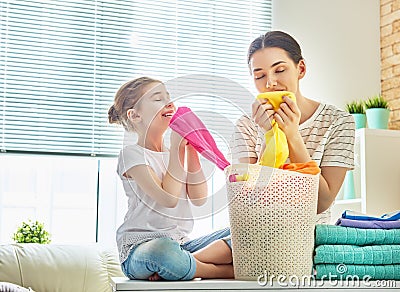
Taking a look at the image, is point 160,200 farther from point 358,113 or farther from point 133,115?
point 358,113

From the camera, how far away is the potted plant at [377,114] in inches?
124

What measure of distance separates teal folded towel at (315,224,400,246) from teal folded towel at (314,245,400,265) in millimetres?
13

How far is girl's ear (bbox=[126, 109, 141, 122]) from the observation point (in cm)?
128

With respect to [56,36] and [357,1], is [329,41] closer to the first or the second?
[357,1]

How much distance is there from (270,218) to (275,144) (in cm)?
14

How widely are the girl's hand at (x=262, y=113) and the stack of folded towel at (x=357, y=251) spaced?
0.76 feet

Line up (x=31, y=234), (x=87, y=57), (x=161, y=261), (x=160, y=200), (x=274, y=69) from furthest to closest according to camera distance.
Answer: (x=87, y=57) < (x=31, y=234) < (x=274, y=69) < (x=160, y=200) < (x=161, y=261)

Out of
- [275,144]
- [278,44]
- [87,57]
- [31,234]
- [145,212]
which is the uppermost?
[87,57]

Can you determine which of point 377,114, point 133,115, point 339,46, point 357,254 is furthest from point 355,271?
point 339,46

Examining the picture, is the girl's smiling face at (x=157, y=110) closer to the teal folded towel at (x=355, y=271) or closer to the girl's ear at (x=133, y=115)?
the girl's ear at (x=133, y=115)

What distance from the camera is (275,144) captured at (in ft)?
3.83

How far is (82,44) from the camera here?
3508 millimetres

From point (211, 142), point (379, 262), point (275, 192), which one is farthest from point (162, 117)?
point (379, 262)

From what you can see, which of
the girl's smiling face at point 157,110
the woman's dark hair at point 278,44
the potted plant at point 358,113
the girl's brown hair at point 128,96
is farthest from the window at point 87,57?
the girl's smiling face at point 157,110
